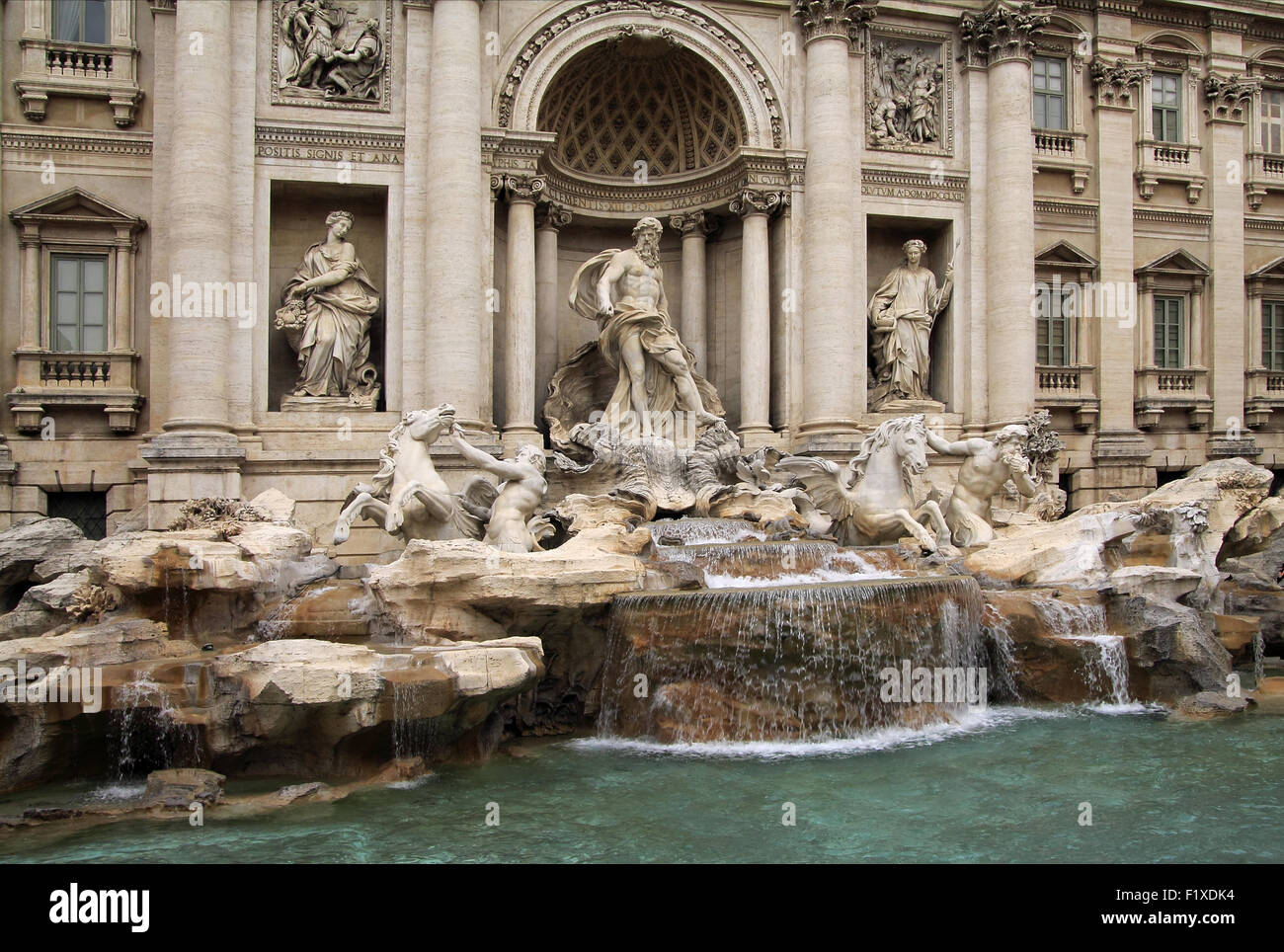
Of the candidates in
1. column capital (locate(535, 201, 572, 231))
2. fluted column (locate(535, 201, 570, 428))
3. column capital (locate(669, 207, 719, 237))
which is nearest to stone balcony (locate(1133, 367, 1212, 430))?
column capital (locate(669, 207, 719, 237))

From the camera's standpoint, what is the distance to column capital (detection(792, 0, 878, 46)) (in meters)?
17.0

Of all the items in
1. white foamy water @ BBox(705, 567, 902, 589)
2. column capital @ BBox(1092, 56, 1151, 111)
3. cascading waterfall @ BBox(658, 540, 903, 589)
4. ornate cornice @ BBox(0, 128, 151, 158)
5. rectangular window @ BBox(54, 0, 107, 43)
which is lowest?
white foamy water @ BBox(705, 567, 902, 589)

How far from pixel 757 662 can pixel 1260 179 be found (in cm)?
1819

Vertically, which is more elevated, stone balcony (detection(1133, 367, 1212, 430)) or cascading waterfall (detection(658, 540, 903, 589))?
stone balcony (detection(1133, 367, 1212, 430))

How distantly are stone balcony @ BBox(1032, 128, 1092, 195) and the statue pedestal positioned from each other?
13.4 metres

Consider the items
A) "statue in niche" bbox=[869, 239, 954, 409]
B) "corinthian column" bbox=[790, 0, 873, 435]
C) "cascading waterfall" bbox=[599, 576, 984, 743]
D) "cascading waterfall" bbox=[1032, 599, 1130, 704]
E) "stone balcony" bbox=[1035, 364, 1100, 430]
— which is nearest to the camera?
"cascading waterfall" bbox=[599, 576, 984, 743]

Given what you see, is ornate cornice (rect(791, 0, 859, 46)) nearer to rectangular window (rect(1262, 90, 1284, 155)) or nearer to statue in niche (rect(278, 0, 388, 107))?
statue in niche (rect(278, 0, 388, 107))

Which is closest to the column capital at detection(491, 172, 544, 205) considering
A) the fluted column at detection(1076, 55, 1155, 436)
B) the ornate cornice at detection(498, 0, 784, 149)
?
the ornate cornice at detection(498, 0, 784, 149)

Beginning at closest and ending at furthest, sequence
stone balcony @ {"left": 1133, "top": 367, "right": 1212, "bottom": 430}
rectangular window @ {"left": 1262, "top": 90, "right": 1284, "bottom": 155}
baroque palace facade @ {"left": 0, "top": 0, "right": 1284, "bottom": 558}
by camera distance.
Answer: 1. baroque palace facade @ {"left": 0, "top": 0, "right": 1284, "bottom": 558}
2. stone balcony @ {"left": 1133, "top": 367, "right": 1212, "bottom": 430}
3. rectangular window @ {"left": 1262, "top": 90, "right": 1284, "bottom": 155}

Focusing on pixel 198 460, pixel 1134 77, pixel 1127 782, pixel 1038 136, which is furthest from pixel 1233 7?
pixel 198 460

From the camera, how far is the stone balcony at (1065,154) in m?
19.5

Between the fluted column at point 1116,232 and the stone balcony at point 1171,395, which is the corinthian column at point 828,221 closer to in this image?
the fluted column at point 1116,232

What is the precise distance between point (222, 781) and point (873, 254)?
14.8 metres

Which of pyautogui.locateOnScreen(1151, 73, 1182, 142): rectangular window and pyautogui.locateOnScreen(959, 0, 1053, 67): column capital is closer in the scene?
pyautogui.locateOnScreen(959, 0, 1053, 67): column capital
